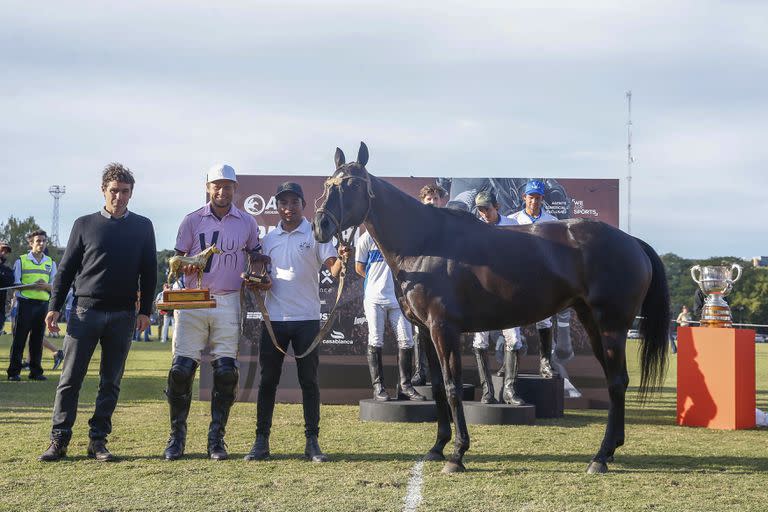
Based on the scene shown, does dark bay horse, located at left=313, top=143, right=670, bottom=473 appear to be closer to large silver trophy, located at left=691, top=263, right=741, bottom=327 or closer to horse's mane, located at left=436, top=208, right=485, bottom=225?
horse's mane, located at left=436, top=208, right=485, bottom=225

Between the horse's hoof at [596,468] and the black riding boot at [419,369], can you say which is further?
the black riding boot at [419,369]

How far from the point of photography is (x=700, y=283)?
9.16 m

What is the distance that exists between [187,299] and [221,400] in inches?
36.7

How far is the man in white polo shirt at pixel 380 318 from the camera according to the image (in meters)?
9.53

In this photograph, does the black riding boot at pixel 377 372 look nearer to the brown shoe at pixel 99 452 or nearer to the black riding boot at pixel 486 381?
the black riding boot at pixel 486 381

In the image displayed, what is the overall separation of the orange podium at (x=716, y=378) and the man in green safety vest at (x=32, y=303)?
936 centimetres

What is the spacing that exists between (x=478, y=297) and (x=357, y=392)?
5028 mm

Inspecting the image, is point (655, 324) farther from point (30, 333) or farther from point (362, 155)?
point (30, 333)

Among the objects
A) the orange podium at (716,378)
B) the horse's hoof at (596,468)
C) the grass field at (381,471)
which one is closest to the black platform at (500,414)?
the grass field at (381,471)

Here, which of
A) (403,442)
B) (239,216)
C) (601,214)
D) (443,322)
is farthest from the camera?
(601,214)

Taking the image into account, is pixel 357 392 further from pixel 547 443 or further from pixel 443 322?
pixel 443 322

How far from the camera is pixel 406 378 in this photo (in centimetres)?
958

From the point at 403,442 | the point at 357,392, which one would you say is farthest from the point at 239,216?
the point at 357,392

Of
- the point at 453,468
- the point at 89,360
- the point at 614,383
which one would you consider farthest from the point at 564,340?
the point at 89,360
